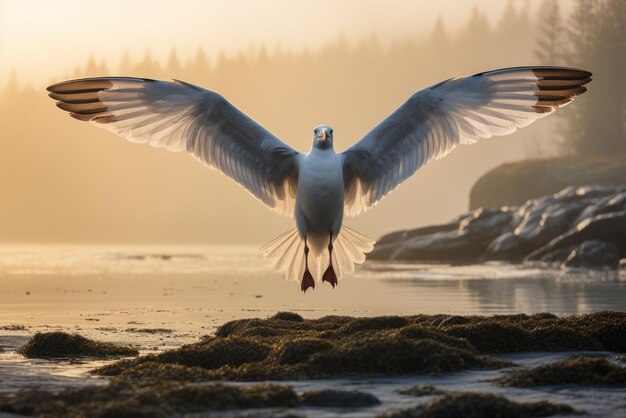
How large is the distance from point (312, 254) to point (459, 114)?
304cm

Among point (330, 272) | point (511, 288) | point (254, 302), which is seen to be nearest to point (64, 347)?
point (330, 272)

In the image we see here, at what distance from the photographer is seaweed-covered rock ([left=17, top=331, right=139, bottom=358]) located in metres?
12.4

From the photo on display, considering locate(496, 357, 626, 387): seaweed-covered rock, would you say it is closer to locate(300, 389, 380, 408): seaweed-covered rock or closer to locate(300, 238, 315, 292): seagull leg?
locate(300, 389, 380, 408): seaweed-covered rock

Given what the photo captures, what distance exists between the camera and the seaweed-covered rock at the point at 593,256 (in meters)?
39.1

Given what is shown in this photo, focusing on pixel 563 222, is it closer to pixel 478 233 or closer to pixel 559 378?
pixel 478 233

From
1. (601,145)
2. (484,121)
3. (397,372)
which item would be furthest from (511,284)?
(601,145)

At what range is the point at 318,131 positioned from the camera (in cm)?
1565

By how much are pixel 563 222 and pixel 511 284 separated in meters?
17.1

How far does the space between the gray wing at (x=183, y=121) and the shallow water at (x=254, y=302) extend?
8.61 ft

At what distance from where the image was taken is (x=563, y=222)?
4584 cm

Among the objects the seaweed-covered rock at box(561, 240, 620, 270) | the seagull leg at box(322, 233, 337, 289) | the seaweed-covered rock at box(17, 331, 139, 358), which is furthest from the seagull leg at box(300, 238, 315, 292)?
the seaweed-covered rock at box(561, 240, 620, 270)

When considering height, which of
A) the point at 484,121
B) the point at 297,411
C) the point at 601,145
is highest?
the point at 601,145

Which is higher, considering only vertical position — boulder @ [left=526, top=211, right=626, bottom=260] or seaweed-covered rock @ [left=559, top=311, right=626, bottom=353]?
boulder @ [left=526, top=211, right=626, bottom=260]

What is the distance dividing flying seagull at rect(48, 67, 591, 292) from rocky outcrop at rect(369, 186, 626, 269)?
23.3 meters
